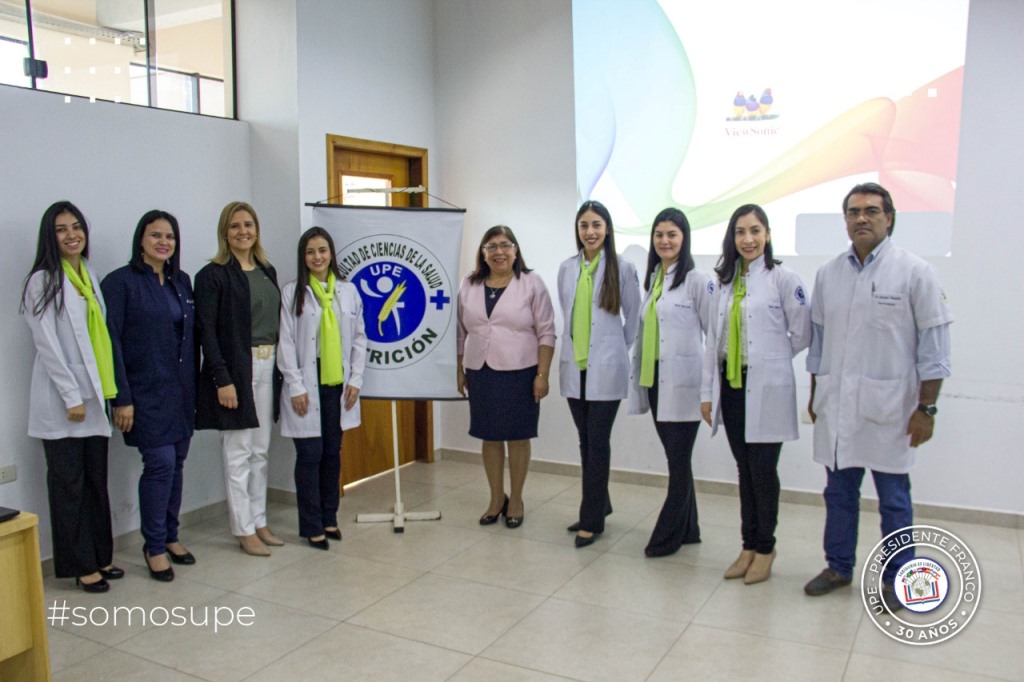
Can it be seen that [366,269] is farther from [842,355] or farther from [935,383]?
[935,383]

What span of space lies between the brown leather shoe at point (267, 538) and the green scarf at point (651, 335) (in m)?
1.91

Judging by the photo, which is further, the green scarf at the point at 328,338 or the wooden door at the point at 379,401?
the wooden door at the point at 379,401

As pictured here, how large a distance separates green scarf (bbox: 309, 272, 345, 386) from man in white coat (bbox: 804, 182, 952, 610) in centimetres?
216

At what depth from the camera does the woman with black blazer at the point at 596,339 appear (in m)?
3.95

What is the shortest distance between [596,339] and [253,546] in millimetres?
1881

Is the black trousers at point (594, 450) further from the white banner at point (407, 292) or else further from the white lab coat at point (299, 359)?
the white lab coat at point (299, 359)

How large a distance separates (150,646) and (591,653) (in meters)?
1.58

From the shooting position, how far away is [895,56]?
4156 millimetres

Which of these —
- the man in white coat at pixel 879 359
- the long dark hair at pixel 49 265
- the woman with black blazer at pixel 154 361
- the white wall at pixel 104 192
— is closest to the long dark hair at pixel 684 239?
the man in white coat at pixel 879 359

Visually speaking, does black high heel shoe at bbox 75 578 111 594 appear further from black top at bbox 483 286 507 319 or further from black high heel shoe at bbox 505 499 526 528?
black top at bbox 483 286 507 319

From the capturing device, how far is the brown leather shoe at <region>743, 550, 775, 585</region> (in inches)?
140

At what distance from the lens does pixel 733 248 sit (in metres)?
3.49

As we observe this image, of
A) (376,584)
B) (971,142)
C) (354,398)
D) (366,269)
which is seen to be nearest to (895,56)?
(971,142)

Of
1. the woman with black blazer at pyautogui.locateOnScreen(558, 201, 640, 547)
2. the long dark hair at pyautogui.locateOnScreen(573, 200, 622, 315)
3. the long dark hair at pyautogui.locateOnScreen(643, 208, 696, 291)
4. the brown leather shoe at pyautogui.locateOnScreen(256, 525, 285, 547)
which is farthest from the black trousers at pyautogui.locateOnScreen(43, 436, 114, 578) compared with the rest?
the long dark hair at pyautogui.locateOnScreen(643, 208, 696, 291)
